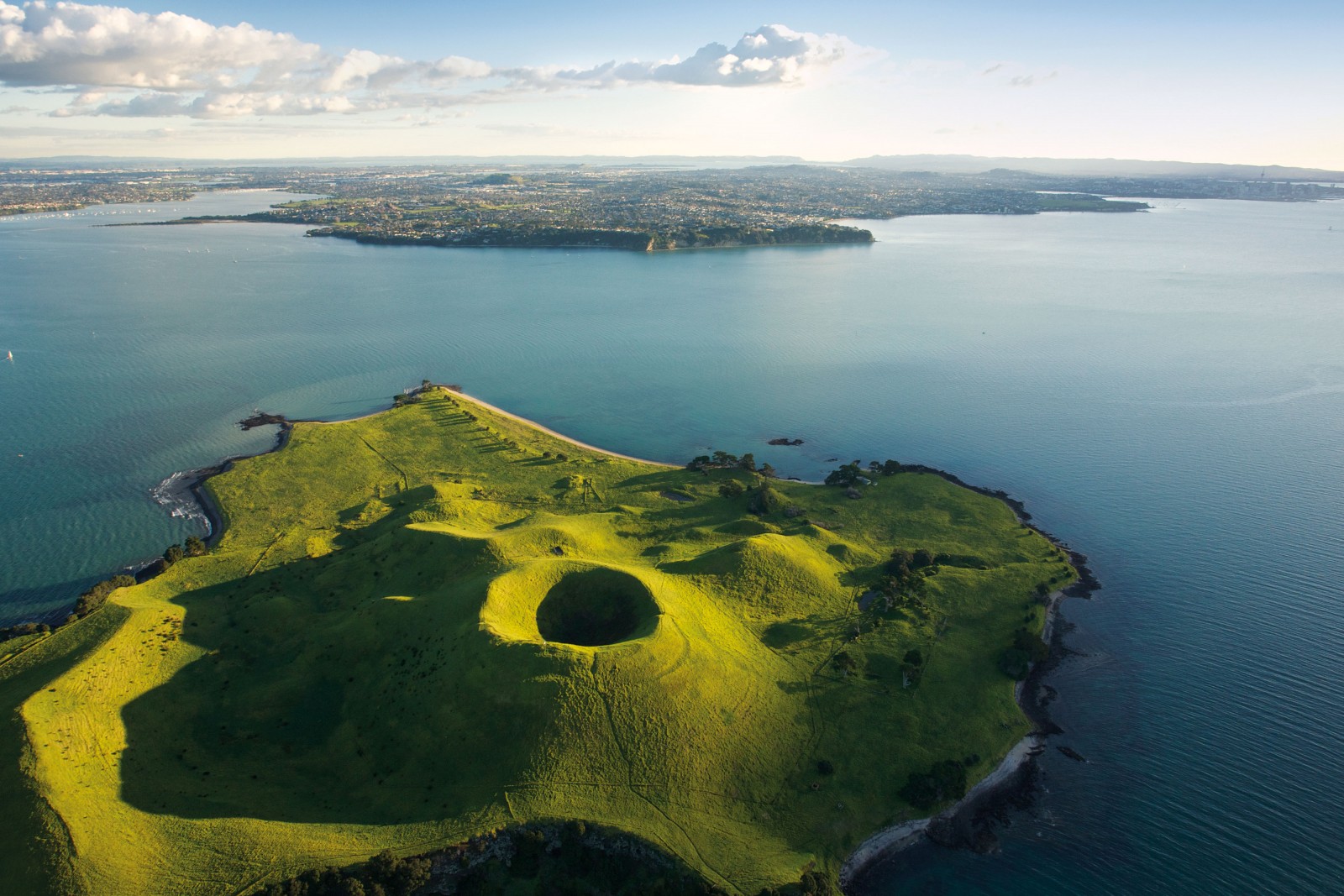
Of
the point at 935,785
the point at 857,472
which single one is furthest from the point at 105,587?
the point at 857,472

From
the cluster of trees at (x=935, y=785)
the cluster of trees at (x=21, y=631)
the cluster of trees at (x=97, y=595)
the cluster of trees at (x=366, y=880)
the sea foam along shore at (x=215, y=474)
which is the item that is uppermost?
the sea foam along shore at (x=215, y=474)

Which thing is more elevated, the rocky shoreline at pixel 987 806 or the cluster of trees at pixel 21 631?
the cluster of trees at pixel 21 631

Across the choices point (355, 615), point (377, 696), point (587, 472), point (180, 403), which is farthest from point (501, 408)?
point (377, 696)

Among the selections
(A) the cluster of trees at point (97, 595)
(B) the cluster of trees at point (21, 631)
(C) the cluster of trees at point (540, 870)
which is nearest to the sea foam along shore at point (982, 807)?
(C) the cluster of trees at point (540, 870)

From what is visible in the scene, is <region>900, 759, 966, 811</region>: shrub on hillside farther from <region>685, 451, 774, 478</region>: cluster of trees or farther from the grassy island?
<region>685, 451, 774, 478</region>: cluster of trees

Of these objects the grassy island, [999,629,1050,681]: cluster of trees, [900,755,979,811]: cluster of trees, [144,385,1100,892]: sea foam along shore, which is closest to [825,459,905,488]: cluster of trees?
the grassy island

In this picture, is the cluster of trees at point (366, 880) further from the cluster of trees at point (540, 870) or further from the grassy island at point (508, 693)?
the grassy island at point (508, 693)

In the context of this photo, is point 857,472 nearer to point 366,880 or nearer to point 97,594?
point 366,880
